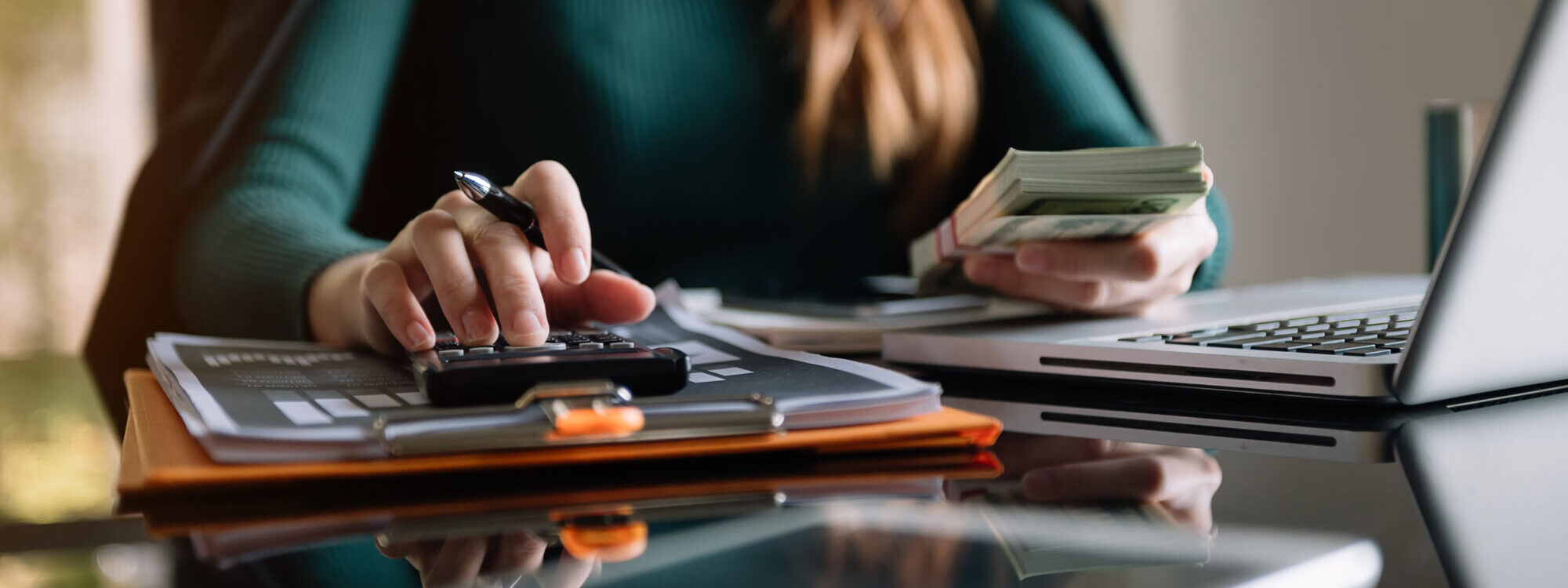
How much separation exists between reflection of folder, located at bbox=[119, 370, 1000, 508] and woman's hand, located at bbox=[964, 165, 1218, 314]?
0.83 feet

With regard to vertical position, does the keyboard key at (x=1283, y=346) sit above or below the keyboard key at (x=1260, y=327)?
below

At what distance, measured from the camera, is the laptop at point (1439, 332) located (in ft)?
1.31

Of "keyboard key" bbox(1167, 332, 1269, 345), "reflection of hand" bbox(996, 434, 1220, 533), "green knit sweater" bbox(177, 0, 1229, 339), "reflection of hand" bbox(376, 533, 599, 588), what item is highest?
"green knit sweater" bbox(177, 0, 1229, 339)

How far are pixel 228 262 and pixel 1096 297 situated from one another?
0.69 m

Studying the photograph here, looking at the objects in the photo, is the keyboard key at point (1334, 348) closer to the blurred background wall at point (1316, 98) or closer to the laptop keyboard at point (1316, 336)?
the laptop keyboard at point (1316, 336)

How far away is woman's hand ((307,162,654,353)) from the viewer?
1.61ft

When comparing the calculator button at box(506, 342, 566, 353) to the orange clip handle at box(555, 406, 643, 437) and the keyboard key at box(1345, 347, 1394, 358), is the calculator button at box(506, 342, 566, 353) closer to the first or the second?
the orange clip handle at box(555, 406, 643, 437)

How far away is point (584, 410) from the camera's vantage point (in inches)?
13.9

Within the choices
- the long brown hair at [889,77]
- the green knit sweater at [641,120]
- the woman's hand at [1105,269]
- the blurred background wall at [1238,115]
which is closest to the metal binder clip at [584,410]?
the woman's hand at [1105,269]

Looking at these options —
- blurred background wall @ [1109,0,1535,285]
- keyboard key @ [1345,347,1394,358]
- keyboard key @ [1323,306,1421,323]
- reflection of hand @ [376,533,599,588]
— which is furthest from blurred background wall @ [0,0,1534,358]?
reflection of hand @ [376,533,599,588]

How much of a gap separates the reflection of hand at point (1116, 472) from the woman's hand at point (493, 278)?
0.21 m

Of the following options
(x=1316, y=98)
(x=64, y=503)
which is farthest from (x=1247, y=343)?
(x=1316, y=98)

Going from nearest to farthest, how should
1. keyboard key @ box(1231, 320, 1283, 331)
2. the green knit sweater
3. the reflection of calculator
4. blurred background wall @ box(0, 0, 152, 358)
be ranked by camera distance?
the reflection of calculator → keyboard key @ box(1231, 320, 1283, 331) → the green knit sweater → blurred background wall @ box(0, 0, 152, 358)

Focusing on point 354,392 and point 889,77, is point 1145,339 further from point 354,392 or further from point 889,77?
point 889,77
